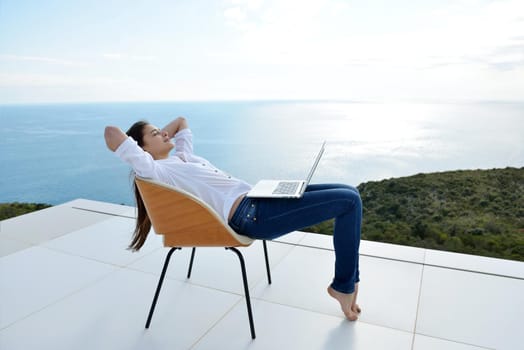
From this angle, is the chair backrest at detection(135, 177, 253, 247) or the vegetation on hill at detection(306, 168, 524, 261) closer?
the chair backrest at detection(135, 177, 253, 247)

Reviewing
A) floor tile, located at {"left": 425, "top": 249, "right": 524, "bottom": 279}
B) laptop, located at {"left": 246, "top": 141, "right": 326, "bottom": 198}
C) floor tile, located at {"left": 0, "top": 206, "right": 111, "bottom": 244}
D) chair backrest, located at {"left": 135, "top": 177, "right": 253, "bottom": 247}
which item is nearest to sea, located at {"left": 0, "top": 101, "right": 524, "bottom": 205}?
floor tile, located at {"left": 0, "top": 206, "right": 111, "bottom": 244}

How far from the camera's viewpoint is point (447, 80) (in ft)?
12.9

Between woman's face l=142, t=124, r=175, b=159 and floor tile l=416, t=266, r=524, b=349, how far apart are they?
4.60 feet

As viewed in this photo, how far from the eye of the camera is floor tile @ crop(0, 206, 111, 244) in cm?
288

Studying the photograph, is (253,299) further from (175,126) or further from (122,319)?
(175,126)

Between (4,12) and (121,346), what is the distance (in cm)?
509

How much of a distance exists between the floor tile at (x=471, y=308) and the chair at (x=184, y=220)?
84 cm

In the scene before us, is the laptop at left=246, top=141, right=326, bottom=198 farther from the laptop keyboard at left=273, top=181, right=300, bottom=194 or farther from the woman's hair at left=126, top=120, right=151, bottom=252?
the woman's hair at left=126, top=120, right=151, bottom=252

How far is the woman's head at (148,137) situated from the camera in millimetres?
1807

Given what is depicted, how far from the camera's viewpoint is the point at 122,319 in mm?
1792

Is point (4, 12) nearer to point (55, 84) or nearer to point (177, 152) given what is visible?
point (55, 84)

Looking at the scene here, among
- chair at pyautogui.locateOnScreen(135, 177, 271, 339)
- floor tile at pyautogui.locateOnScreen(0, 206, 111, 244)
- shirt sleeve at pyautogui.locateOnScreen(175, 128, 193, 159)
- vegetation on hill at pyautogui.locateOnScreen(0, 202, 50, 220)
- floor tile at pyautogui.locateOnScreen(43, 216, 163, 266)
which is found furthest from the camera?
vegetation on hill at pyautogui.locateOnScreen(0, 202, 50, 220)

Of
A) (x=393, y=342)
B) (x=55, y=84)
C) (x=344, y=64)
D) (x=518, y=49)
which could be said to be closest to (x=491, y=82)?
A: (x=518, y=49)

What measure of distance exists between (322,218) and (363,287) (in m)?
0.68
